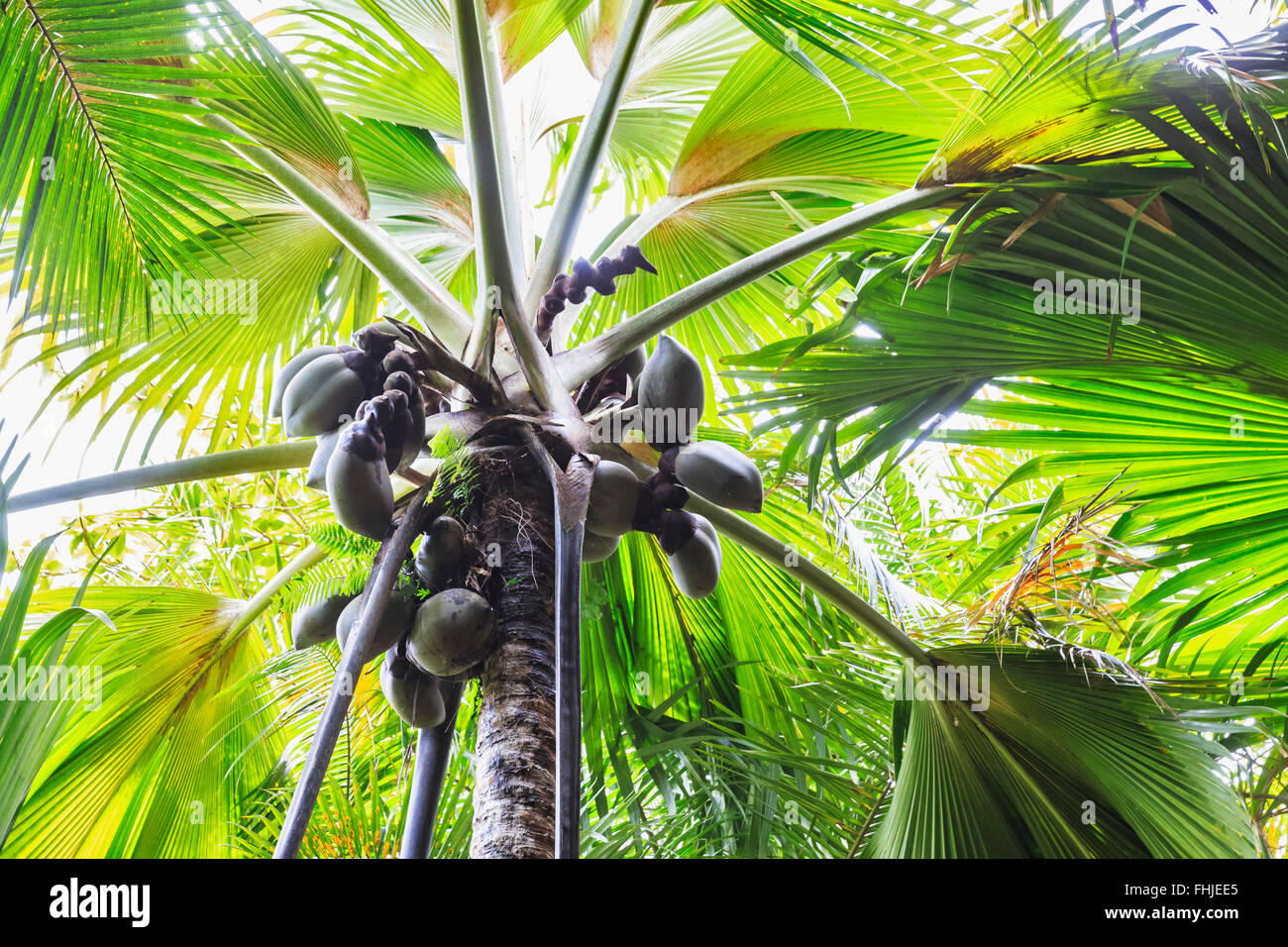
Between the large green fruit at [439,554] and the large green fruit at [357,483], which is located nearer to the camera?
the large green fruit at [357,483]

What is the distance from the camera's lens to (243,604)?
254 cm

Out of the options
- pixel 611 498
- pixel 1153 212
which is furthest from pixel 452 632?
pixel 1153 212

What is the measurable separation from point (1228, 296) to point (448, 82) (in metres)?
2.34

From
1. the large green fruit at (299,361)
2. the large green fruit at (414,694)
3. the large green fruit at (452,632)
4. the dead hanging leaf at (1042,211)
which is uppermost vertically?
the dead hanging leaf at (1042,211)

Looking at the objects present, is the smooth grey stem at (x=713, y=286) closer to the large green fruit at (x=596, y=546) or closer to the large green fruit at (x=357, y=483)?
the large green fruit at (x=596, y=546)

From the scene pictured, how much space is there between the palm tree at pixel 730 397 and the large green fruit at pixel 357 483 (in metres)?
0.06

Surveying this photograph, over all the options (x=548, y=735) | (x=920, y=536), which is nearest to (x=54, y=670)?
(x=548, y=735)

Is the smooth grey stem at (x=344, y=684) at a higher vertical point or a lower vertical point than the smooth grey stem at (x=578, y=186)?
lower

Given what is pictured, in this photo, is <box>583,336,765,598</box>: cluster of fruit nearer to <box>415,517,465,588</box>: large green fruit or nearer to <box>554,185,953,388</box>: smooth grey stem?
<box>554,185,953,388</box>: smooth grey stem

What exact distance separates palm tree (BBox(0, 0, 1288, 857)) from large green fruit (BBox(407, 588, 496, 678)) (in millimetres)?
55

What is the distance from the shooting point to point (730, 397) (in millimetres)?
2148

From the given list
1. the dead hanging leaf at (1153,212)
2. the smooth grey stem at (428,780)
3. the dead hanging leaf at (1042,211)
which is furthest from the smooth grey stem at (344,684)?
the dead hanging leaf at (1153,212)

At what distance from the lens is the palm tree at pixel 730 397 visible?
1610 mm
